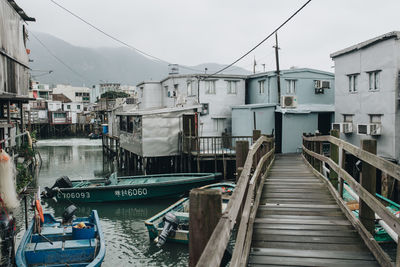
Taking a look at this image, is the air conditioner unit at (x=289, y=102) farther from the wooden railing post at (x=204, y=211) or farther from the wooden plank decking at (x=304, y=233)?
the wooden railing post at (x=204, y=211)

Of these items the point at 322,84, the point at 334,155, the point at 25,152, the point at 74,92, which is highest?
Answer: the point at 74,92

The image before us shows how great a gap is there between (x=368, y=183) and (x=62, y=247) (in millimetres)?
8948

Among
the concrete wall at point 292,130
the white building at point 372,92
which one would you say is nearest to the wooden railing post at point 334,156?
the white building at point 372,92

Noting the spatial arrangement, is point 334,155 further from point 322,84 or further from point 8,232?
point 322,84

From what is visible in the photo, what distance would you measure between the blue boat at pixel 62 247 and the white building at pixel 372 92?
12.8 m

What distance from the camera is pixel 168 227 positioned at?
42.9 ft

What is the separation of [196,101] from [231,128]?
12.4 feet

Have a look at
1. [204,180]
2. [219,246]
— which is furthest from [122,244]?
[219,246]

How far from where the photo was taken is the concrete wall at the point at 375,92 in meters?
17.6

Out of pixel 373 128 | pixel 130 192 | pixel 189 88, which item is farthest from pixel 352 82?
pixel 130 192

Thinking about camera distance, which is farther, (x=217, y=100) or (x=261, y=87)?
(x=217, y=100)

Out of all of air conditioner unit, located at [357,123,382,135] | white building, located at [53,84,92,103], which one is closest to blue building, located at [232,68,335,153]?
air conditioner unit, located at [357,123,382,135]

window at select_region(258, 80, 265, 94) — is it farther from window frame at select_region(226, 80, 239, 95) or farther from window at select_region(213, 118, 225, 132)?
window at select_region(213, 118, 225, 132)

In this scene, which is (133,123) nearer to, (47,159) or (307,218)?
(47,159)
